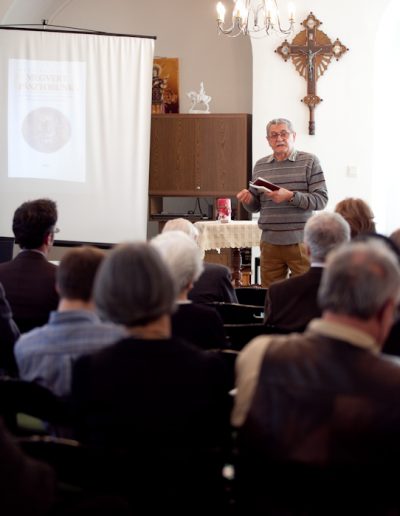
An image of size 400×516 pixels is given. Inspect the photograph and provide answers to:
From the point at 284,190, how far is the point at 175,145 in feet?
11.5

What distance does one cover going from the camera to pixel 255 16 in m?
6.95

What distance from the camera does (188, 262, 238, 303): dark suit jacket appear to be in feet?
13.2

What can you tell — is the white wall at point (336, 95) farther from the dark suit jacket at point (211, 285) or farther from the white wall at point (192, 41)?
the dark suit jacket at point (211, 285)

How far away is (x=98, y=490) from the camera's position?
1832 millimetres

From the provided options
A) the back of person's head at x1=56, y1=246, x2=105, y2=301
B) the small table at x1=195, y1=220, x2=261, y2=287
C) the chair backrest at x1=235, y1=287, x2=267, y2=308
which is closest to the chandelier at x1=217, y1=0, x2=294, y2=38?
the small table at x1=195, y1=220, x2=261, y2=287

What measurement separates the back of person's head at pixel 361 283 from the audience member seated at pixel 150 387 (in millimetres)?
391

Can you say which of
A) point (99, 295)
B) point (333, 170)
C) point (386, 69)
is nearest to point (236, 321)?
point (99, 295)

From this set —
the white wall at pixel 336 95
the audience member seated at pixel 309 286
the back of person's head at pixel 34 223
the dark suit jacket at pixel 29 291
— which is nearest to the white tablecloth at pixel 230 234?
the white wall at pixel 336 95

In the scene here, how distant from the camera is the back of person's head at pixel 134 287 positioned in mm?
2012

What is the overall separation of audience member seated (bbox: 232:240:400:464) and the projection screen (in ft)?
20.2

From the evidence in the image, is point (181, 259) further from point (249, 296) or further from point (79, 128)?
point (79, 128)

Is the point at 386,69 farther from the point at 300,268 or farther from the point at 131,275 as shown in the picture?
the point at 131,275

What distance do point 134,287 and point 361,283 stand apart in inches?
22.0

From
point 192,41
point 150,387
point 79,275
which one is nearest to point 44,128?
point 192,41
